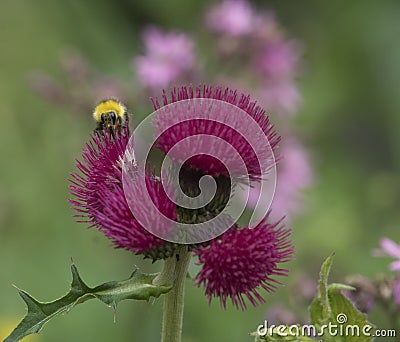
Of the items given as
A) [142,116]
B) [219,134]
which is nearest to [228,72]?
[142,116]

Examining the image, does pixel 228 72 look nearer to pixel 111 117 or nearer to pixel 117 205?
pixel 111 117

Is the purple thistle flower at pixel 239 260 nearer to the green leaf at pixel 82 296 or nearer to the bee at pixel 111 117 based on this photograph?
the green leaf at pixel 82 296

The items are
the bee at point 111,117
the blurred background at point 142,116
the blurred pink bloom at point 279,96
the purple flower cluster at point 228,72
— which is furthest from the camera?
the blurred pink bloom at point 279,96

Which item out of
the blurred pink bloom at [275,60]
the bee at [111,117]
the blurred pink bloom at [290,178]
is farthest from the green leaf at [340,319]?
the blurred pink bloom at [275,60]

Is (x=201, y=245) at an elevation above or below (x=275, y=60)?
below

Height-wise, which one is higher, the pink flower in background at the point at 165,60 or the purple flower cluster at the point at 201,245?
the pink flower in background at the point at 165,60
